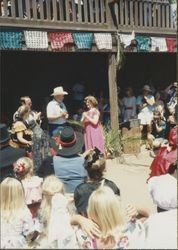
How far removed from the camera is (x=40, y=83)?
1410cm

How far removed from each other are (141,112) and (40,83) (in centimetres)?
306

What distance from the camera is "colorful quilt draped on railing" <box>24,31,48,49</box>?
989 cm

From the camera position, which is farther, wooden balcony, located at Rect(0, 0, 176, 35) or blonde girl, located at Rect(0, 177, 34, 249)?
wooden balcony, located at Rect(0, 0, 176, 35)

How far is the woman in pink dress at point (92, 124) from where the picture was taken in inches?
372

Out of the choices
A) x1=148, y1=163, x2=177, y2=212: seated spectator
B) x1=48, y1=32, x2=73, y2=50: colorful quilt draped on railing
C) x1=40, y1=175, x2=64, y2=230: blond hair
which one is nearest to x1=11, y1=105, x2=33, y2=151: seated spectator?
x1=48, y1=32, x2=73, y2=50: colorful quilt draped on railing

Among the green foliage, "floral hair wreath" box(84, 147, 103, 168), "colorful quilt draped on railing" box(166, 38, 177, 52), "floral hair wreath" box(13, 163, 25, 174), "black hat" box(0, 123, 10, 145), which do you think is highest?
"colorful quilt draped on railing" box(166, 38, 177, 52)

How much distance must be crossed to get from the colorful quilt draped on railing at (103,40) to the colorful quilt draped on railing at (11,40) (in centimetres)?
203

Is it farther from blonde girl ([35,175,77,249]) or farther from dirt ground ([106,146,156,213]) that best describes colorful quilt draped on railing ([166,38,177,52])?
blonde girl ([35,175,77,249])

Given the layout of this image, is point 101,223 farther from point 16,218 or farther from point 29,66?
point 29,66

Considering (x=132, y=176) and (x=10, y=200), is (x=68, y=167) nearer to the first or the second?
(x=10, y=200)

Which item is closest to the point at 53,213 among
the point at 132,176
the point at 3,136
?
the point at 3,136

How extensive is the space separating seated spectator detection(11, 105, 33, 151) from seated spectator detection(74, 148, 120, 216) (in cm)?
353

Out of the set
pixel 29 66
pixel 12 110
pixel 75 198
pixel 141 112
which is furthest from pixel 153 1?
pixel 75 198

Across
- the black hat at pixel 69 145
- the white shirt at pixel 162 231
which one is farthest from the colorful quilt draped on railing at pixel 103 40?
the white shirt at pixel 162 231
